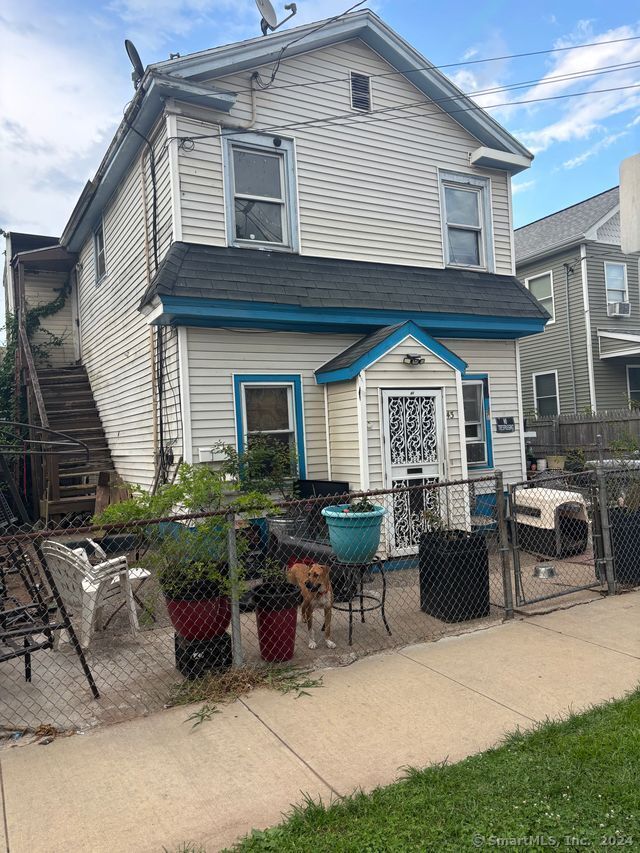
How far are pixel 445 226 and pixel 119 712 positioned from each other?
8.70 m

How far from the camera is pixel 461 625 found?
5270mm

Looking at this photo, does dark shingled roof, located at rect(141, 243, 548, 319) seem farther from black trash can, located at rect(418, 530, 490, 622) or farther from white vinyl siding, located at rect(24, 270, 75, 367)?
white vinyl siding, located at rect(24, 270, 75, 367)

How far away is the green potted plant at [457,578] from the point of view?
535 cm

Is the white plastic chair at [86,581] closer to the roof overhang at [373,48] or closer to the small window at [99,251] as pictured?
the roof overhang at [373,48]

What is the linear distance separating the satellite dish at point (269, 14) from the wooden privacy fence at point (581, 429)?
10705 mm

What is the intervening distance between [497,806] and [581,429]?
15.1m

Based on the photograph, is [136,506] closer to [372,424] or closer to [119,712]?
[119,712]

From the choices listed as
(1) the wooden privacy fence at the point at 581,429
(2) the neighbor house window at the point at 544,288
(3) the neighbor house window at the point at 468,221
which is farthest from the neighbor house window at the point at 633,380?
(3) the neighbor house window at the point at 468,221

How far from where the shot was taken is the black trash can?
17.5 feet

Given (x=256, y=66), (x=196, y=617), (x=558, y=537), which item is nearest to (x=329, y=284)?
(x=256, y=66)

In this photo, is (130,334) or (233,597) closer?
(233,597)

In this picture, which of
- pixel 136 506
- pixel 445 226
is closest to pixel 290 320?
pixel 445 226

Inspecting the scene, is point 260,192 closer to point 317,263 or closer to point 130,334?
point 317,263

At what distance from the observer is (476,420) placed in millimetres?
9922
